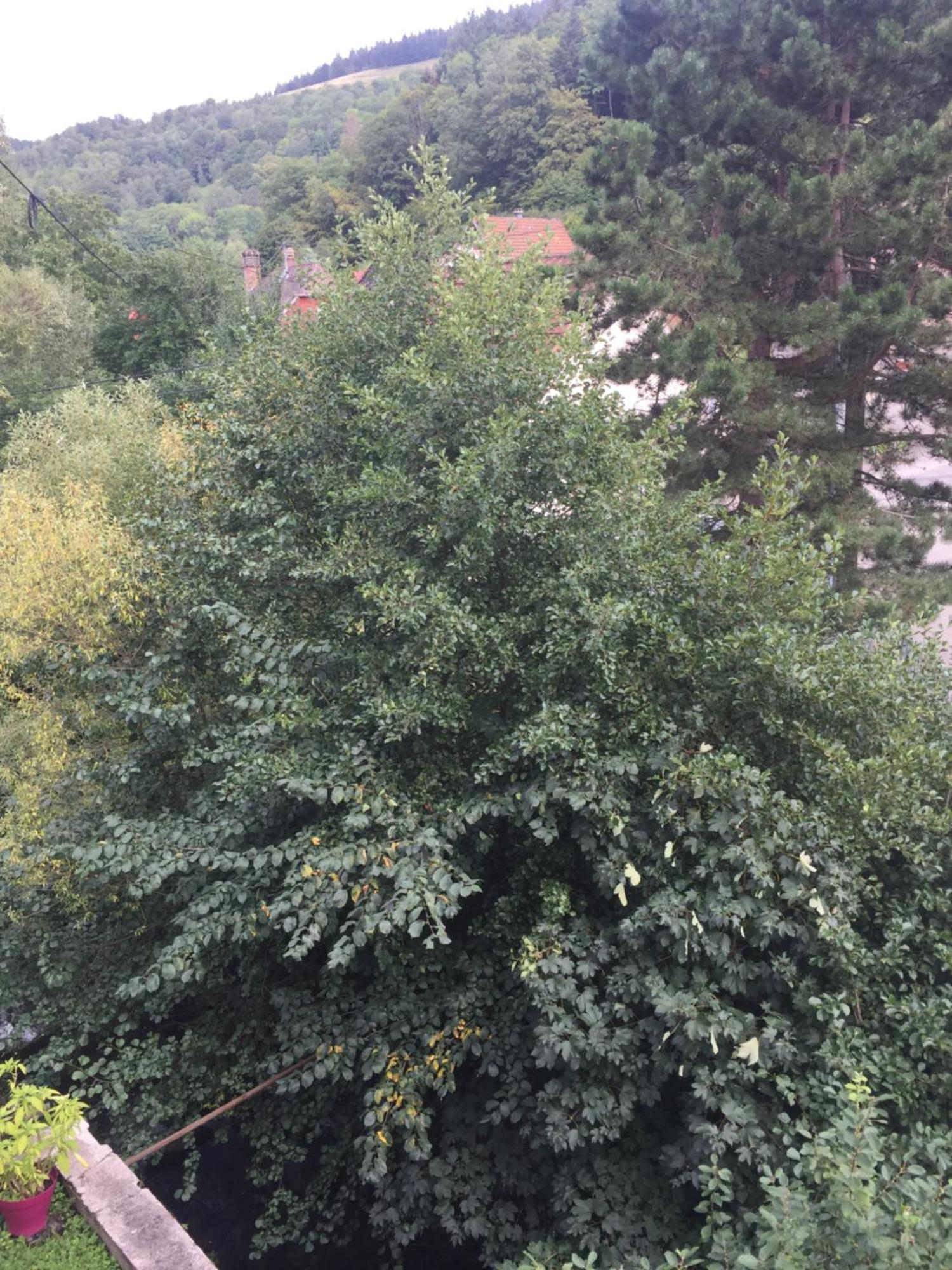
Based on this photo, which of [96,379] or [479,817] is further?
[96,379]

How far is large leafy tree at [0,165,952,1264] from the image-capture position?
3818mm

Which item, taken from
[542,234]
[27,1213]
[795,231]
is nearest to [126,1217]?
[27,1213]

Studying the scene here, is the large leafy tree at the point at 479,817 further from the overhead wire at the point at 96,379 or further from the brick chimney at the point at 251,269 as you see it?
the brick chimney at the point at 251,269

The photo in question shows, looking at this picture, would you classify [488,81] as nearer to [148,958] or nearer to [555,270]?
[555,270]

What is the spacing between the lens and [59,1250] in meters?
3.66

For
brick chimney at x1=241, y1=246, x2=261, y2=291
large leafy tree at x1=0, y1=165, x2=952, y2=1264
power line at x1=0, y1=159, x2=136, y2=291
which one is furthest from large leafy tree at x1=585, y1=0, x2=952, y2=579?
brick chimney at x1=241, y1=246, x2=261, y2=291

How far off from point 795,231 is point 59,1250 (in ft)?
34.9

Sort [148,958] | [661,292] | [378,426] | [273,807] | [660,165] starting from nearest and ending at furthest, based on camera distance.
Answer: [273,807]
[378,426]
[148,958]
[661,292]
[660,165]

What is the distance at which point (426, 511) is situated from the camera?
515cm

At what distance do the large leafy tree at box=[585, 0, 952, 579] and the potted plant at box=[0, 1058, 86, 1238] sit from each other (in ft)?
28.2

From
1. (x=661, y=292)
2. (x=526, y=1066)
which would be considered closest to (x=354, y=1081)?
(x=526, y=1066)

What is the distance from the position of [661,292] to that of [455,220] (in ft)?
13.2

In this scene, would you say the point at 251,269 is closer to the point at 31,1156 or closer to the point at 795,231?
the point at 795,231

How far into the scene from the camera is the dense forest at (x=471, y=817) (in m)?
3.72
